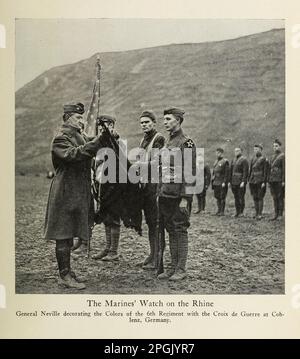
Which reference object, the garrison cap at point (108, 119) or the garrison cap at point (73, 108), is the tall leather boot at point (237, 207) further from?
the garrison cap at point (73, 108)

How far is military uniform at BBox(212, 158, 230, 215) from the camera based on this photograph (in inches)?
182

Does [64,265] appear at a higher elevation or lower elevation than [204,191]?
lower

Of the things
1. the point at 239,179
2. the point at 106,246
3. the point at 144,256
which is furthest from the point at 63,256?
the point at 239,179

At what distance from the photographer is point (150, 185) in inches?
182

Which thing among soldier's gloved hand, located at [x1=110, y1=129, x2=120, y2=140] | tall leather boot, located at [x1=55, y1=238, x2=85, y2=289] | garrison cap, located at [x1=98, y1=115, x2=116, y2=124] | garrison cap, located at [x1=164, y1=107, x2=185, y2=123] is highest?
garrison cap, located at [x1=164, y1=107, x2=185, y2=123]

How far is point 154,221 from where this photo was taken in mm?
4645

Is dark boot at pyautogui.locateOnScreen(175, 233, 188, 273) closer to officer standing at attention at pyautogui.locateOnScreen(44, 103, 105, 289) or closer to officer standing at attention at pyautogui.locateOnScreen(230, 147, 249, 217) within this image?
officer standing at attention at pyautogui.locateOnScreen(230, 147, 249, 217)

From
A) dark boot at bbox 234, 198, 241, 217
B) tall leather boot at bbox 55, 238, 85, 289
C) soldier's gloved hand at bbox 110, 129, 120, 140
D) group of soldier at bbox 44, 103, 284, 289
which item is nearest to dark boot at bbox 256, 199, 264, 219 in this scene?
group of soldier at bbox 44, 103, 284, 289

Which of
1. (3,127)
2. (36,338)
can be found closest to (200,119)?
(3,127)

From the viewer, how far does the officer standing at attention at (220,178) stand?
4633 mm

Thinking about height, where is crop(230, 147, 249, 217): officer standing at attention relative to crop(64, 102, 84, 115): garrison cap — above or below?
below

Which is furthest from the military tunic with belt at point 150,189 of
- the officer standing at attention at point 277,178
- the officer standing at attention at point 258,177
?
the officer standing at attention at point 277,178

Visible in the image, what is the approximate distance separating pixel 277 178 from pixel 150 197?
760 millimetres

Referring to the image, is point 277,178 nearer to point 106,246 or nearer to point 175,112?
point 175,112
